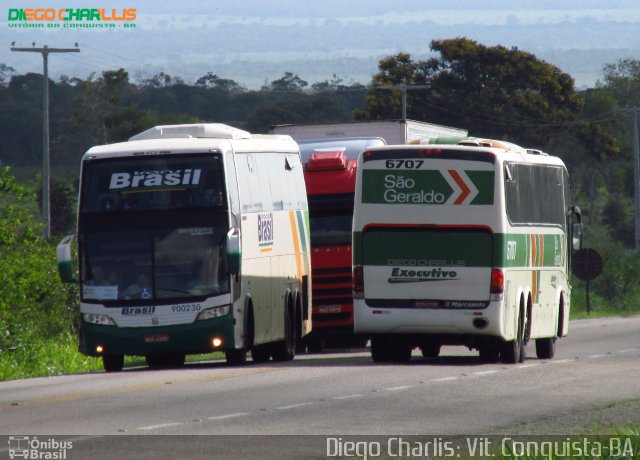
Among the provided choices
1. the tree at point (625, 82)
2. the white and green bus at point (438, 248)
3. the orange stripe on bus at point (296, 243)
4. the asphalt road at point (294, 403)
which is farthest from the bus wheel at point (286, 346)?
the tree at point (625, 82)

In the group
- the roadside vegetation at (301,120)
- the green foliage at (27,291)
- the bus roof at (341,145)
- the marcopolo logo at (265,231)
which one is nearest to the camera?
the marcopolo logo at (265,231)

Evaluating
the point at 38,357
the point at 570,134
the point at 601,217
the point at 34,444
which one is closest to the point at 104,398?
the point at 34,444

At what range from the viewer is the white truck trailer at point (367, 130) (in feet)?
105

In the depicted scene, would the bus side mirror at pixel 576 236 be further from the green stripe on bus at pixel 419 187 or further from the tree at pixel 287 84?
the tree at pixel 287 84

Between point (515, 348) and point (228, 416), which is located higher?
point (228, 416)

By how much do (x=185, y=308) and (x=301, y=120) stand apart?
82931 mm

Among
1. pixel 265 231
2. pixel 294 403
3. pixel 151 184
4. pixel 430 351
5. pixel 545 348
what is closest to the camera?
pixel 294 403

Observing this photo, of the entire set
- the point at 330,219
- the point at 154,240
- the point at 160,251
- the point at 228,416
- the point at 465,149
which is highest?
the point at 465,149

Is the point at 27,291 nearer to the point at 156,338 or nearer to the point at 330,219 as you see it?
the point at 330,219

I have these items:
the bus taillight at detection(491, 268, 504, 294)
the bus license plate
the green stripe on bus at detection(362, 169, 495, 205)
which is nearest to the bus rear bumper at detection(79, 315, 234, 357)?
the bus license plate

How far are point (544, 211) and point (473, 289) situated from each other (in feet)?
12.5

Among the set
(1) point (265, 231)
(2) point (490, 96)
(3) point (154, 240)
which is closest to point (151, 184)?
(3) point (154, 240)

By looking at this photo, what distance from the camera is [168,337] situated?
2436 cm

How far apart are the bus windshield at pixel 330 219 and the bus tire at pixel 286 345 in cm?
249
